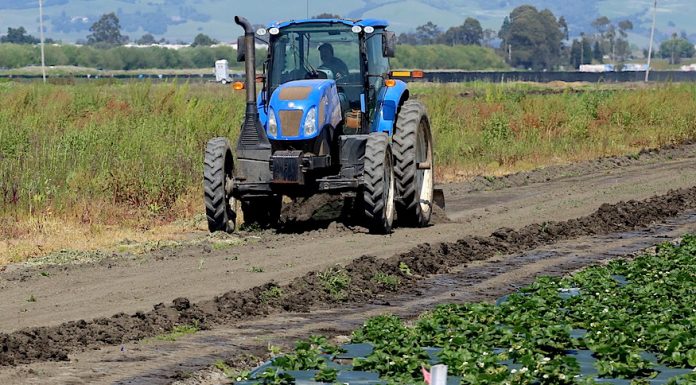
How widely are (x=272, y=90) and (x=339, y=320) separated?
5.85 meters

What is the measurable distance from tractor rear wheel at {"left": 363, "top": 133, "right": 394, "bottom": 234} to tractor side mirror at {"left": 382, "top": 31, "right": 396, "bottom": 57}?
1.03 meters

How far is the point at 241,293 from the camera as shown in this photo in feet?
36.7

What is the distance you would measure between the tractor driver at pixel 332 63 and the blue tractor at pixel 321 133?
1 cm

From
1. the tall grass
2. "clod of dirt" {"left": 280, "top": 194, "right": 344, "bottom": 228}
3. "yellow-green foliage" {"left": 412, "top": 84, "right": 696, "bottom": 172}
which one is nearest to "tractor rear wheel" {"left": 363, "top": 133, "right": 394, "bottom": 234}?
"clod of dirt" {"left": 280, "top": 194, "right": 344, "bottom": 228}

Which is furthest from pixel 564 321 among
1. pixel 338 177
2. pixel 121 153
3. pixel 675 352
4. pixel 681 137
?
pixel 681 137

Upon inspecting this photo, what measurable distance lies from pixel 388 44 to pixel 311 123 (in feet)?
5.06

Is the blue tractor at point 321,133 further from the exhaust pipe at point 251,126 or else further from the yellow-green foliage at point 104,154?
the yellow-green foliage at point 104,154

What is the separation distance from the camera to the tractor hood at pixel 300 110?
1488 cm

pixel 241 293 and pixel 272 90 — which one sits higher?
pixel 272 90

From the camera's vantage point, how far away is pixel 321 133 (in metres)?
15.1

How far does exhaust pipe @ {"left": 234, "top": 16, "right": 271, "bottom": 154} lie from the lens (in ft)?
50.2

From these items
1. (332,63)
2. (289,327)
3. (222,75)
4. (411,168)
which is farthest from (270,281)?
(222,75)

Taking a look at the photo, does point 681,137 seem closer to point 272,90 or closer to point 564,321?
point 272,90

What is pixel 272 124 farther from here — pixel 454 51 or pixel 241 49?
pixel 454 51
